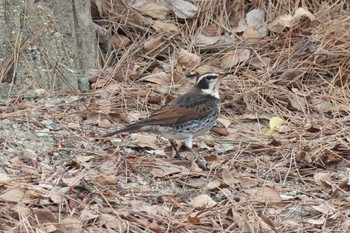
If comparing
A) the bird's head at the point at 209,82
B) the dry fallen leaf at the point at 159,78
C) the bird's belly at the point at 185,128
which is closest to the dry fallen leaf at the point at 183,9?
the dry fallen leaf at the point at 159,78

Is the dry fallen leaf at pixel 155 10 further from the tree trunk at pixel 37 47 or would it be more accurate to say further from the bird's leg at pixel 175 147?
the bird's leg at pixel 175 147

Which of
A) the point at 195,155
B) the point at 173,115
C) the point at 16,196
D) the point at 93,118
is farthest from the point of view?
the point at 93,118

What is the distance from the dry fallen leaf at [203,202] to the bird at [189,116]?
0.96 m

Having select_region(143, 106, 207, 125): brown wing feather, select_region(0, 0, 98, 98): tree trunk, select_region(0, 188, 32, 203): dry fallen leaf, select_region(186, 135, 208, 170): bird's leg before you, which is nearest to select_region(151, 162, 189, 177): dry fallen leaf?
select_region(186, 135, 208, 170): bird's leg

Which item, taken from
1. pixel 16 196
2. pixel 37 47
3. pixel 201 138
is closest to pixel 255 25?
pixel 201 138

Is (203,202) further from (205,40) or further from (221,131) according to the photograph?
(205,40)

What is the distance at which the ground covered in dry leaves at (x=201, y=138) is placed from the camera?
19.0 ft

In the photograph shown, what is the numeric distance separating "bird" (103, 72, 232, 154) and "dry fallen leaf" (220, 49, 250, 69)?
1.33m

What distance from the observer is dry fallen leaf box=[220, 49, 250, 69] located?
905 cm

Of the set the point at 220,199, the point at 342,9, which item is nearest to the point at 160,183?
the point at 220,199

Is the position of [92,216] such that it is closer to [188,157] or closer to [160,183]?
[160,183]

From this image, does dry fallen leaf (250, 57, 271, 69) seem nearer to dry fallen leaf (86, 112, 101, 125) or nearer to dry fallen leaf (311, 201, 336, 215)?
dry fallen leaf (86, 112, 101, 125)

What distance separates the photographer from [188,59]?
9008 millimetres

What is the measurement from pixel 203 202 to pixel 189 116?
137 cm
